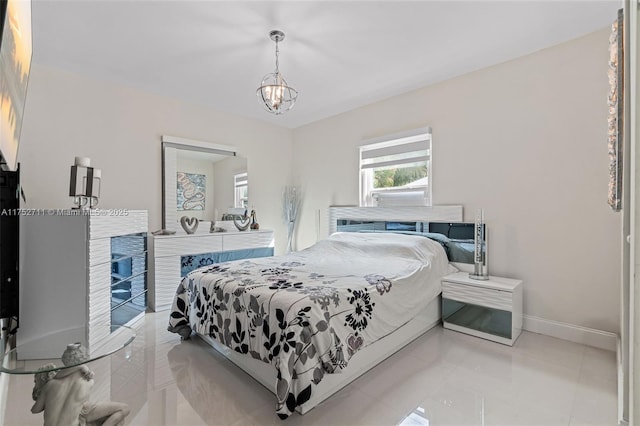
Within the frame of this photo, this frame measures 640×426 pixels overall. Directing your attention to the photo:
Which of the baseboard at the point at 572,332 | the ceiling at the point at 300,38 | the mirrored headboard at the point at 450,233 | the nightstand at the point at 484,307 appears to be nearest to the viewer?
the ceiling at the point at 300,38

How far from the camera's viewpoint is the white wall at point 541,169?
243 centimetres

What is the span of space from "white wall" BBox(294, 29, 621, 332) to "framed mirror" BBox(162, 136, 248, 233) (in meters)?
2.75

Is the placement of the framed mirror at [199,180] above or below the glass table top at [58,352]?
above

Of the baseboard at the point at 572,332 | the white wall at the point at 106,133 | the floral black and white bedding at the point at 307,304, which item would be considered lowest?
the baseboard at the point at 572,332

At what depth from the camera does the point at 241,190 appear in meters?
4.57

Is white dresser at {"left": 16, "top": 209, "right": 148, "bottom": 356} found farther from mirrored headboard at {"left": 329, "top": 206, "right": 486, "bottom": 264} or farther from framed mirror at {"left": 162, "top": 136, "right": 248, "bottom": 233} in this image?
mirrored headboard at {"left": 329, "top": 206, "right": 486, "bottom": 264}

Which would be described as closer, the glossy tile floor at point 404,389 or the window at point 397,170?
the glossy tile floor at point 404,389

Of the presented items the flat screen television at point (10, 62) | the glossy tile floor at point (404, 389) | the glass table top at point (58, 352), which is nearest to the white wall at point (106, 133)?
the glossy tile floor at point (404, 389)

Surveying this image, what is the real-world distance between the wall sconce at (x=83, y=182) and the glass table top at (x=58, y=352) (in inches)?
61.7

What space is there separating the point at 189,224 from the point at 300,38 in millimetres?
2614

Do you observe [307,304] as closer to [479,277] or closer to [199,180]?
[479,277]

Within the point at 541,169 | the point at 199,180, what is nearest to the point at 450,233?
the point at 541,169

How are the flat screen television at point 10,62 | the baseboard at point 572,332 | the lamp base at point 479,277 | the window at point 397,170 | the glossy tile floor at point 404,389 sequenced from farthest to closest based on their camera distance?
the window at point 397,170 < the lamp base at point 479,277 < the baseboard at point 572,332 < the glossy tile floor at point 404,389 < the flat screen television at point 10,62

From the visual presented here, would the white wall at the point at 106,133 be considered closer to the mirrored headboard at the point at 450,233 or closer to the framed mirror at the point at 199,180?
the framed mirror at the point at 199,180
